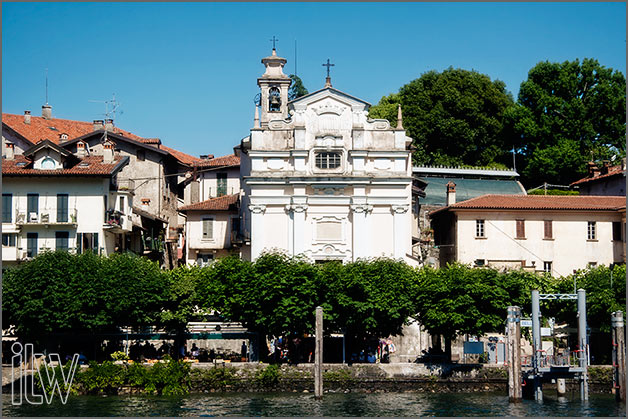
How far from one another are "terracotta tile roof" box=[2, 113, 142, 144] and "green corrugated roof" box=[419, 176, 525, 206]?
2268 centimetres

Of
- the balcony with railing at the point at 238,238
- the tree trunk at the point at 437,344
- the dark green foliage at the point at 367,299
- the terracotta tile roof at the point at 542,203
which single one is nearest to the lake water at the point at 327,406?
the dark green foliage at the point at 367,299

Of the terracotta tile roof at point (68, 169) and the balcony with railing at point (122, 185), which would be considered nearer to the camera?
the terracotta tile roof at point (68, 169)

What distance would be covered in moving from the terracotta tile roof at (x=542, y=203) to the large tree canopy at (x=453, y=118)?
63.8 feet

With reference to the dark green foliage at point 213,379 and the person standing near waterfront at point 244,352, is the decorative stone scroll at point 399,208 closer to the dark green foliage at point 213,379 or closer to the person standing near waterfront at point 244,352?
the person standing near waterfront at point 244,352

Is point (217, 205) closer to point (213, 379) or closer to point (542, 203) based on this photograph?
point (542, 203)

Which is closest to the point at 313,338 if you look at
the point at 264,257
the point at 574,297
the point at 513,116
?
the point at 264,257

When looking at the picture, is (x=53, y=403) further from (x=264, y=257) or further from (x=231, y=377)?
(x=264, y=257)

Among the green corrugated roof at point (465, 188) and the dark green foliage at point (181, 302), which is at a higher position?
the green corrugated roof at point (465, 188)

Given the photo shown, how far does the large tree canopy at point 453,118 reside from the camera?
3814 inches

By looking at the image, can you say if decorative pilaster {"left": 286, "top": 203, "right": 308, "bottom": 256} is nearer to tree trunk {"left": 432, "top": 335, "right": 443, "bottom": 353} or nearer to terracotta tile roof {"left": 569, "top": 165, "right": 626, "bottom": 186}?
tree trunk {"left": 432, "top": 335, "right": 443, "bottom": 353}

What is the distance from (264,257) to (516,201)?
2064 cm

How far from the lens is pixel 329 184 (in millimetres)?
70812

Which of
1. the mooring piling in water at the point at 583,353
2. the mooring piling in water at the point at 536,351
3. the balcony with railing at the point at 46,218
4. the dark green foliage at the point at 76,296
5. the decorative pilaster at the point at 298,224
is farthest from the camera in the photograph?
the decorative pilaster at the point at 298,224

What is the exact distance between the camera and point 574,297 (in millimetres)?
55312
